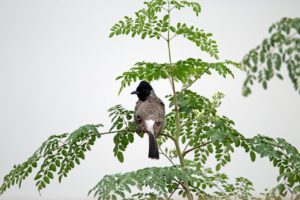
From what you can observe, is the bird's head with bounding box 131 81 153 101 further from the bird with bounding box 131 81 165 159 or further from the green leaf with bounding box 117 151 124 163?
the green leaf with bounding box 117 151 124 163

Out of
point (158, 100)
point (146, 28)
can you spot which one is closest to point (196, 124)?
point (158, 100)

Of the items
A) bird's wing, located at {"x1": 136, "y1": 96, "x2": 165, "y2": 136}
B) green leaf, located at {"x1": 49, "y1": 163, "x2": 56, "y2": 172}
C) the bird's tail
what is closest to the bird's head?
bird's wing, located at {"x1": 136, "y1": 96, "x2": 165, "y2": 136}

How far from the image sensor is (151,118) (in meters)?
6.03

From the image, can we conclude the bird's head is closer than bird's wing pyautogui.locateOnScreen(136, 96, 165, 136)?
No

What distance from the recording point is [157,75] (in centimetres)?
564

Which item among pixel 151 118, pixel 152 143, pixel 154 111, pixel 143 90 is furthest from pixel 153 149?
pixel 143 90

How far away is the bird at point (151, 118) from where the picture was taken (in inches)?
231

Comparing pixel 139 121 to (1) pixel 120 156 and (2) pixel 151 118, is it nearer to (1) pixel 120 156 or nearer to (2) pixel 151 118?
(2) pixel 151 118

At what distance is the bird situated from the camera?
5863 mm

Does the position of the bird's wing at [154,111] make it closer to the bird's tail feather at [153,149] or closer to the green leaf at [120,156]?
the bird's tail feather at [153,149]

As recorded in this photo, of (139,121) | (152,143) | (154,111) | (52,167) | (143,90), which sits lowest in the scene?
(52,167)

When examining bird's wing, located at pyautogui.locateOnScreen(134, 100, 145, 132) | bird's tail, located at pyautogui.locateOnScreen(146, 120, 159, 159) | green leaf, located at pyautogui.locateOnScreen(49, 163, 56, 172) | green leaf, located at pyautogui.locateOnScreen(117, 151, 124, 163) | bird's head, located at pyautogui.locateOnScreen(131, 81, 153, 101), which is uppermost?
bird's head, located at pyautogui.locateOnScreen(131, 81, 153, 101)

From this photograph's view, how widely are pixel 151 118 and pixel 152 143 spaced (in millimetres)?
341

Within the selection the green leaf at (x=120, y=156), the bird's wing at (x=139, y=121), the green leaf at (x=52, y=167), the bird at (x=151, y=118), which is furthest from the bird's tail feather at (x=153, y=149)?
the green leaf at (x=52, y=167)
